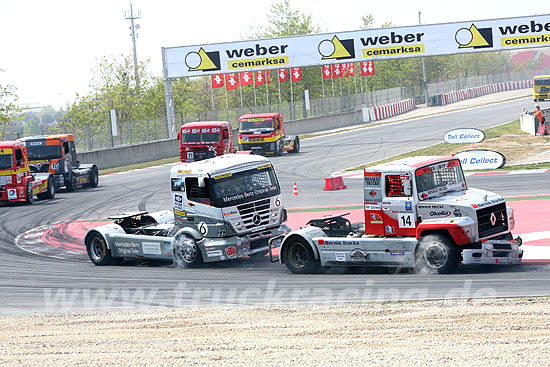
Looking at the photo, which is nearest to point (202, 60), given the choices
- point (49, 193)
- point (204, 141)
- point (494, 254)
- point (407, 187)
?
point (204, 141)

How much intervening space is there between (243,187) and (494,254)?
5.09m

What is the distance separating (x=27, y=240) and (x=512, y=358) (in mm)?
15532

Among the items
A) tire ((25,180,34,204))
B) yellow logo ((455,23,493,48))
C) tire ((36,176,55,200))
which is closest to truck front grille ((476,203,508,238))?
tire ((25,180,34,204))

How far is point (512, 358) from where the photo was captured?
8180 mm

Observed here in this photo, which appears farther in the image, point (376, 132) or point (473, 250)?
point (376, 132)

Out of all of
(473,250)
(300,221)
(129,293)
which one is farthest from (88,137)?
(473,250)

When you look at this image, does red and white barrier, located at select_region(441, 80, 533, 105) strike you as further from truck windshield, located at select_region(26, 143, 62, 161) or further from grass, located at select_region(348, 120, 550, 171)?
truck windshield, located at select_region(26, 143, 62, 161)

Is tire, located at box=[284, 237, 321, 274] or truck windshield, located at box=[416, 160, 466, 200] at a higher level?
truck windshield, located at box=[416, 160, 466, 200]

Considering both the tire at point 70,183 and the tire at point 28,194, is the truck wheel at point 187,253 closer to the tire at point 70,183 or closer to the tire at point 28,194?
the tire at point 28,194

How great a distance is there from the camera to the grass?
3168 centimetres

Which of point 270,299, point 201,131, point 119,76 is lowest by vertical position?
point 270,299

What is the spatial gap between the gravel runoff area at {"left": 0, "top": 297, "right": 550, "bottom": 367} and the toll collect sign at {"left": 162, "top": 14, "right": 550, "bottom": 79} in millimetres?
35538

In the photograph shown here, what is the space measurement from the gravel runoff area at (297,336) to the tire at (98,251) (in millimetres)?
4865

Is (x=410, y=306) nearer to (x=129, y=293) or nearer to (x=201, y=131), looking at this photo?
(x=129, y=293)
